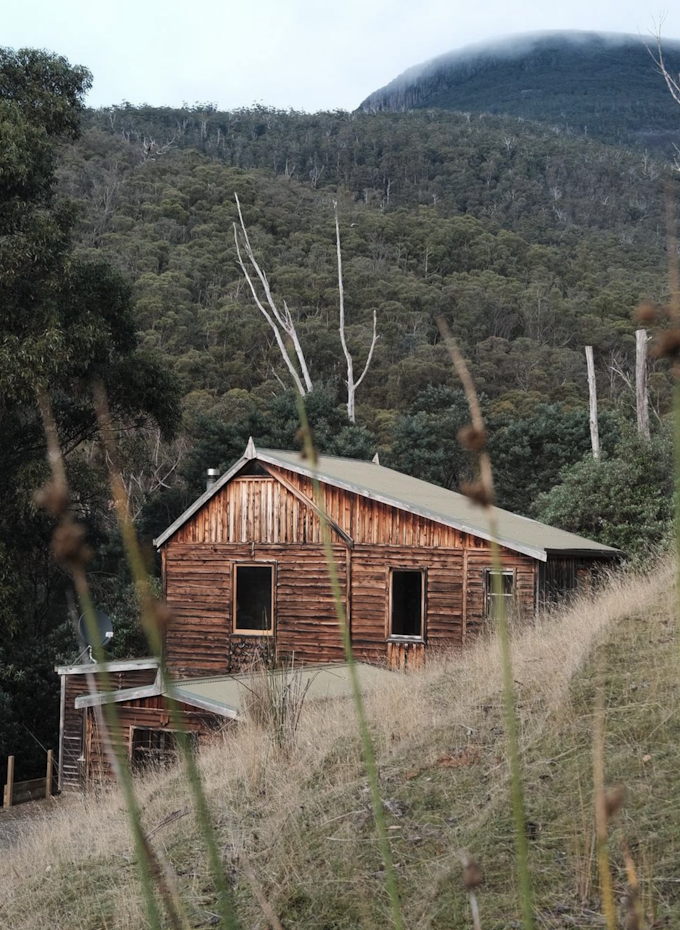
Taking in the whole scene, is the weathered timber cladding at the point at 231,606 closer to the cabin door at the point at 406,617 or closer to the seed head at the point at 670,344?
the cabin door at the point at 406,617

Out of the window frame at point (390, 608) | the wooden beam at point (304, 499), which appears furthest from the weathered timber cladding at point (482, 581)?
the wooden beam at point (304, 499)

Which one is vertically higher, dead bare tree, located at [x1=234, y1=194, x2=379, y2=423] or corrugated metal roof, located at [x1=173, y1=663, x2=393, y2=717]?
dead bare tree, located at [x1=234, y1=194, x2=379, y2=423]

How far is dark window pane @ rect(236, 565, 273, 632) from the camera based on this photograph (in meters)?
20.7

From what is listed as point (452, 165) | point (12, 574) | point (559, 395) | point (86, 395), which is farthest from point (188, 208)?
point (12, 574)

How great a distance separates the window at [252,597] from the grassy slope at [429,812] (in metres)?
10.5

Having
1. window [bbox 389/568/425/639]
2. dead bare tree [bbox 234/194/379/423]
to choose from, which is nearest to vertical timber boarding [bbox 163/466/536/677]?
window [bbox 389/568/425/639]

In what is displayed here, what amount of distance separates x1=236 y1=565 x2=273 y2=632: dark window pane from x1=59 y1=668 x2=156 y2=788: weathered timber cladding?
240cm

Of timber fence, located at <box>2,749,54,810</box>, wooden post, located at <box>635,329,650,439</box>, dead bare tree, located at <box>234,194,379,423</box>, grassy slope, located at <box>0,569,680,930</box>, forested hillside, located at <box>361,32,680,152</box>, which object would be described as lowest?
timber fence, located at <box>2,749,54,810</box>

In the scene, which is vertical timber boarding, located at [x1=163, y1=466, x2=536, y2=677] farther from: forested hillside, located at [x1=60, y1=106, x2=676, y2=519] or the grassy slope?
the grassy slope

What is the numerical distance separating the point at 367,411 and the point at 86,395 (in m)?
18.1

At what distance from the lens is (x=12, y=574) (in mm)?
21141

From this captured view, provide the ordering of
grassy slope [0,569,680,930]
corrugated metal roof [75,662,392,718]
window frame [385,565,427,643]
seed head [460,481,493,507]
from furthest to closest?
window frame [385,565,427,643]
corrugated metal roof [75,662,392,718]
grassy slope [0,569,680,930]
seed head [460,481,493,507]

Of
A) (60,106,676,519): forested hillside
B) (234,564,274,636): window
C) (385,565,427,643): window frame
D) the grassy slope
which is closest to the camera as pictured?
the grassy slope

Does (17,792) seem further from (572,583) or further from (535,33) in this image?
(535,33)
